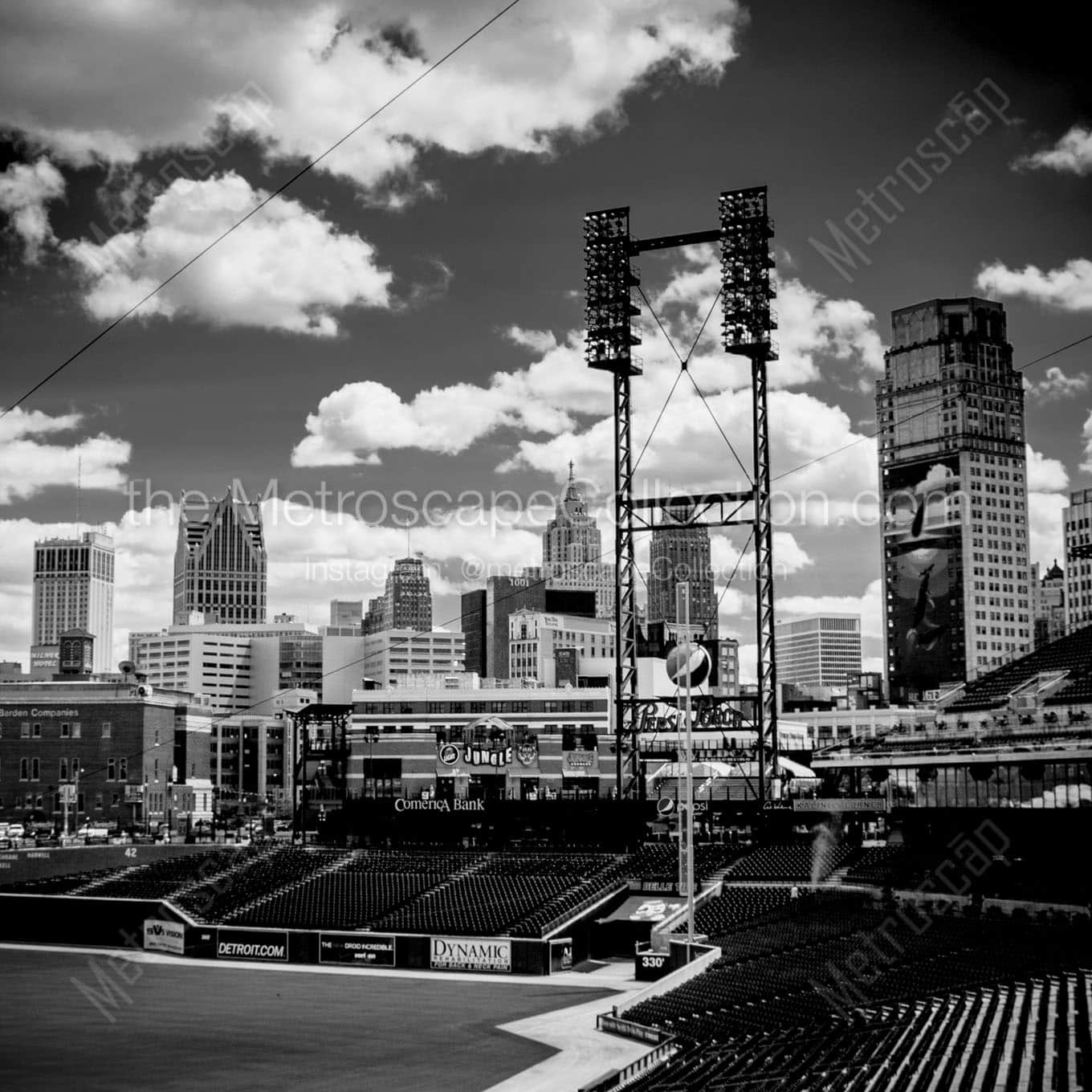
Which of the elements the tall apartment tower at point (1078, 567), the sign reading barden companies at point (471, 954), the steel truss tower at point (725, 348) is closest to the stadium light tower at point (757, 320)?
the steel truss tower at point (725, 348)

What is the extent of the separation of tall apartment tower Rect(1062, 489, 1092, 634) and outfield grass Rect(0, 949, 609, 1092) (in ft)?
489

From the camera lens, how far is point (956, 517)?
185m

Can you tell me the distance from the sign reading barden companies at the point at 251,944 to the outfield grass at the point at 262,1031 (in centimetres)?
220

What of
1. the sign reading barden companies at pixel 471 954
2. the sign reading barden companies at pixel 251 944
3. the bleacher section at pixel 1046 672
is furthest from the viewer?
the sign reading barden companies at pixel 251 944

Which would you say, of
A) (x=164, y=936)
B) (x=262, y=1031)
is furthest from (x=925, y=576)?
(x=262, y=1031)

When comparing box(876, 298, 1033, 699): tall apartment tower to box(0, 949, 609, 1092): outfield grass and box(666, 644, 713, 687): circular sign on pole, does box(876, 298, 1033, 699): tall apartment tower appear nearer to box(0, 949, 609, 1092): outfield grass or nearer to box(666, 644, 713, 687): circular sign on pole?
box(666, 644, 713, 687): circular sign on pole

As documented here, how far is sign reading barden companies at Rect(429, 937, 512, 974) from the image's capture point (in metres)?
48.4

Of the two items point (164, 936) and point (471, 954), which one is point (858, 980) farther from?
point (164, 936)

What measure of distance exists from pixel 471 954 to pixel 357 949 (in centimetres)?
443

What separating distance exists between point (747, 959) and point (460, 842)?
1019 inches

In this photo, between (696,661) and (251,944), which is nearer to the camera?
(251,944)

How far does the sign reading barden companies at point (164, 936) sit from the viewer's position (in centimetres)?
5341

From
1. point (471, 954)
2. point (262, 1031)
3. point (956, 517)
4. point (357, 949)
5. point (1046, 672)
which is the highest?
point (956, 517)

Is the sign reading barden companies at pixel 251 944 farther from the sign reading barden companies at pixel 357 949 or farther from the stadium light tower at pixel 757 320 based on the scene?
the stadium light tower at pixel 757 320
